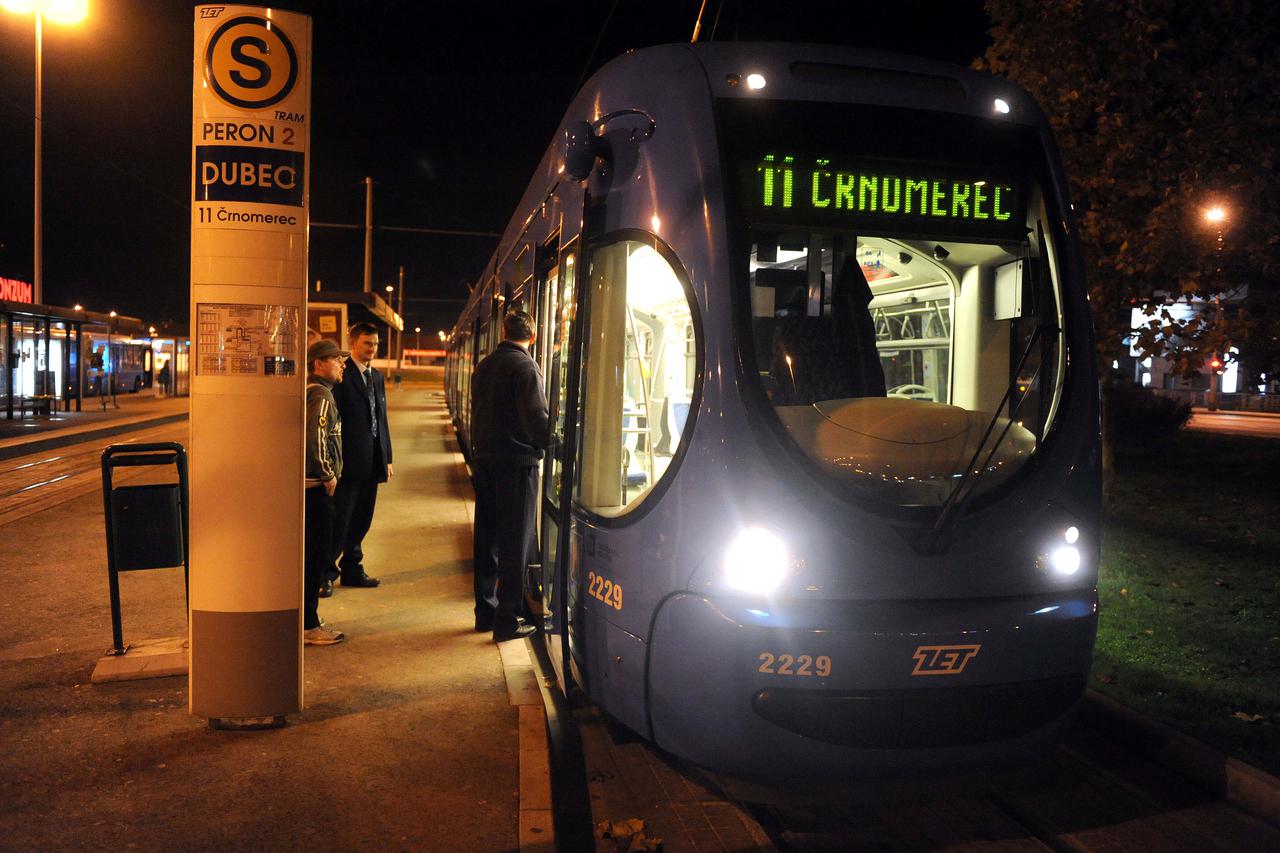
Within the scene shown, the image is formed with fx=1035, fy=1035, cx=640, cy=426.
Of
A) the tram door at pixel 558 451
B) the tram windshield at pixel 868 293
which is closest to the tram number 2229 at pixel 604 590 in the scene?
the tram door at pixel 558 451

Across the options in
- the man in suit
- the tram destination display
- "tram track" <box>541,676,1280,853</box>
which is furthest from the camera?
the man in suit

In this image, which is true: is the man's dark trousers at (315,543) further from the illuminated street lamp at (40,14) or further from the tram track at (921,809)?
the illuminated street lamp at (40,14)

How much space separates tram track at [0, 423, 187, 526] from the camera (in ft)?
39.8

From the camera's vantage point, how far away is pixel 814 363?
4289mm

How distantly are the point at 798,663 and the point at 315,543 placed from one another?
11.5 ft

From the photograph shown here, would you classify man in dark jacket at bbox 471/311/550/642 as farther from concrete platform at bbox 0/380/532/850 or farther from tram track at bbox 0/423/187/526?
tram track at bbox 0/423/187/526

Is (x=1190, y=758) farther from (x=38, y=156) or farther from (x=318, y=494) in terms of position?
(x=38, y=156)

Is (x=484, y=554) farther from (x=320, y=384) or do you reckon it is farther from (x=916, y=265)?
(x=916, y=265)

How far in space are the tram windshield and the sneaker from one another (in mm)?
3466

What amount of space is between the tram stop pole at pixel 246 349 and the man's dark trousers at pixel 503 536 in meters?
1.63

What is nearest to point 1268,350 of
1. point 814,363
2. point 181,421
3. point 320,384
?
point 814,363

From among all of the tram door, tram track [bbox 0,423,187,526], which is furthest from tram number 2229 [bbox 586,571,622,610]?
tram track [bbox 0,423,187,526]

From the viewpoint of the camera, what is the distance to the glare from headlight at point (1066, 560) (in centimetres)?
397

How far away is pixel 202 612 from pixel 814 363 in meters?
2.93
